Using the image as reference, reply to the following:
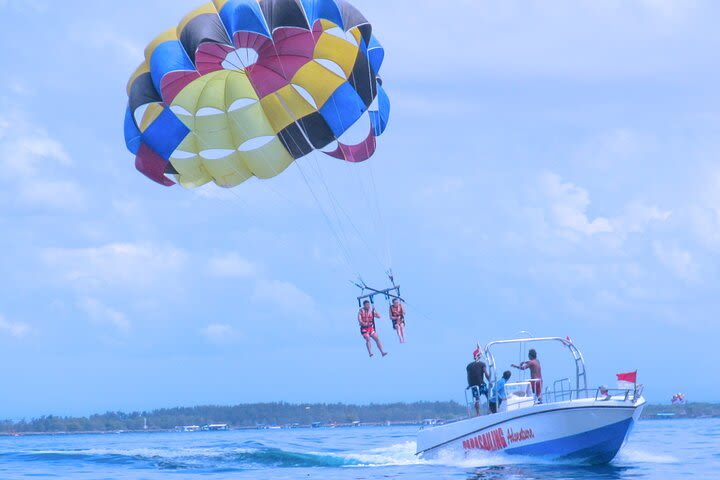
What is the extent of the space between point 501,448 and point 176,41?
881 centimetres

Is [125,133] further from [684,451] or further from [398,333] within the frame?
[684,451]

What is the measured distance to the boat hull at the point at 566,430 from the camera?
14891mm

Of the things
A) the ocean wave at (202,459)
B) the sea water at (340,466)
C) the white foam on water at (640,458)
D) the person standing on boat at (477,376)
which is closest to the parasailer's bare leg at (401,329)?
the person standing on boat at (477,376)

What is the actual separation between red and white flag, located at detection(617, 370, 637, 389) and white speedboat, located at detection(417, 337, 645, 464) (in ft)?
0.22

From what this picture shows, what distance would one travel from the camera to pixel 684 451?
71.2ft

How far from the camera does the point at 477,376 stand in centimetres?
1647

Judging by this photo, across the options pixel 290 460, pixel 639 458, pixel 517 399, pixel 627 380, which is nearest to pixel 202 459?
pixel 290 460

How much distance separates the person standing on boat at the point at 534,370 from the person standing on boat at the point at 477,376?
2.22 ft

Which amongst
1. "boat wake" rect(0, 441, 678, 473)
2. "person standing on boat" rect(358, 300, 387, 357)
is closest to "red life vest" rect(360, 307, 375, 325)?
"person standing on boat" rect(358, 300, 387, 357)

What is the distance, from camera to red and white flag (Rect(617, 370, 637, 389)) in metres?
14.9

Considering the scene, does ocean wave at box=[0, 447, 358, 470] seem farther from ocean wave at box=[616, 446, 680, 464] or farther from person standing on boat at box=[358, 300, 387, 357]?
ocean wave at box=[616, 446, 680, 464]

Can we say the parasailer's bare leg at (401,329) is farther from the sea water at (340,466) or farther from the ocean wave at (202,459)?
the ocean wave at (202,459)

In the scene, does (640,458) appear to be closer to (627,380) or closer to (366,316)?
(627,380)

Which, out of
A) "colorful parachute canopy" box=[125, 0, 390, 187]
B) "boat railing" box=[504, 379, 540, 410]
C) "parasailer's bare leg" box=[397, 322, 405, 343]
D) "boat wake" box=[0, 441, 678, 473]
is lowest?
"boat wake" box=[0, 441, 678, 473]
